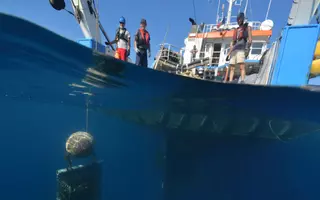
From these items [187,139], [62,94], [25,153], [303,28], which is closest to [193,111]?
[187,139]

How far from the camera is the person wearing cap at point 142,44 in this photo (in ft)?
19.3

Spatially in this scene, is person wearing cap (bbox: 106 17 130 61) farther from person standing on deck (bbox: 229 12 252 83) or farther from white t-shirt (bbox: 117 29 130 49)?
person standing on deck (bbox: 229 12 252 83)

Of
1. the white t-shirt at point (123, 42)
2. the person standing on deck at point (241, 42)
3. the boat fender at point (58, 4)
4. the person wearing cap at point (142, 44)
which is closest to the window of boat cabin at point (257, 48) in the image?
the person standing on deck at point (241, 42)

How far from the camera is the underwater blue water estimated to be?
370 cm

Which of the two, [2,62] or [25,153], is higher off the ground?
[2,62]

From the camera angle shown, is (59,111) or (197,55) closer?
(59,111)

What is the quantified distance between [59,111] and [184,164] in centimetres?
382

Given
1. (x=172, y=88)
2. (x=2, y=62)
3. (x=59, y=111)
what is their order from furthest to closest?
(x=59, y=111) < (x=172, y=88) < (x=2, y=62)

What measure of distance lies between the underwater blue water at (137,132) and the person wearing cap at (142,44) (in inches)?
55.7

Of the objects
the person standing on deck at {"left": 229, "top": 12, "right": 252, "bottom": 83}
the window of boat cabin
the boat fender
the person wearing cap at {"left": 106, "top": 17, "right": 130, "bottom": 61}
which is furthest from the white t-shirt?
the window of boat cabin

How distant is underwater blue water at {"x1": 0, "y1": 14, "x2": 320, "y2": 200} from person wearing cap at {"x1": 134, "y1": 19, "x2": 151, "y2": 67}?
1.42m

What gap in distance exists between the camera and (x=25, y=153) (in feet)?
18.0

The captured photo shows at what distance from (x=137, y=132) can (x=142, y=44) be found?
2.72 meters

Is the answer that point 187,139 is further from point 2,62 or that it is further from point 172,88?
point 2,62
